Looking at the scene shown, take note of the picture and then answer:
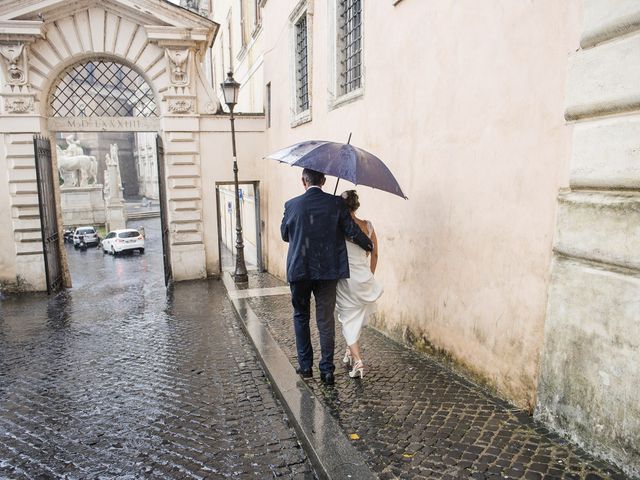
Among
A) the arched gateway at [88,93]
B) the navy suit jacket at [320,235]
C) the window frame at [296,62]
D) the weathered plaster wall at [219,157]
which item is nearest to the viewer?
the navy suit jacket at [320,235]

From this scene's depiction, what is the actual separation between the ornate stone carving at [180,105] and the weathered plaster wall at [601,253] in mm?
10786

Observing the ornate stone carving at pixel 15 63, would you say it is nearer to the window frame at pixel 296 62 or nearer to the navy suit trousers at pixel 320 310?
the window frame at pixel 296 62

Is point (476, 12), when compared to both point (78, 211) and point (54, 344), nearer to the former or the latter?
point (54, 344)

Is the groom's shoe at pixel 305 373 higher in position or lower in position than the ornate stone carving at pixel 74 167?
lower

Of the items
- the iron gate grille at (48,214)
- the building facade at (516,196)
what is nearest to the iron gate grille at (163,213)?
the iron gate grille at (48,214)

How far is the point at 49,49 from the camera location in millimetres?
11562

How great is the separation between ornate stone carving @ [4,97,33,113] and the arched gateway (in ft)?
0.07

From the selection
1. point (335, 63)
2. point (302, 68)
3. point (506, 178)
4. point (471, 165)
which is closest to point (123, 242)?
point (302, 68)

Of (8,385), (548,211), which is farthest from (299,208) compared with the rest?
(8,385)

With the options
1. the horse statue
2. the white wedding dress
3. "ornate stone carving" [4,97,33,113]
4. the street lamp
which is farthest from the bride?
the horse statue

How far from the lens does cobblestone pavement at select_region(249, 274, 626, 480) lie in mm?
3139

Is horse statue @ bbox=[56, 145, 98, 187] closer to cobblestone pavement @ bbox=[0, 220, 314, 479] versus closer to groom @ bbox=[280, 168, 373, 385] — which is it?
cobblestone pavement @ bbox=[0, 220, 314, 479]

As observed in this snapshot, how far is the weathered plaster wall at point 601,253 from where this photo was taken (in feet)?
9.49

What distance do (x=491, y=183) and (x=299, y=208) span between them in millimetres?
1723
